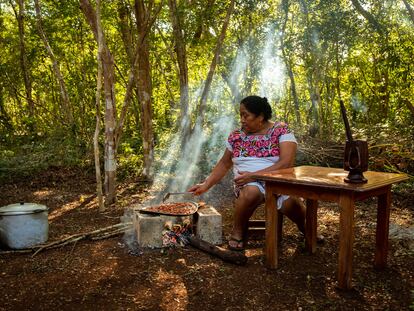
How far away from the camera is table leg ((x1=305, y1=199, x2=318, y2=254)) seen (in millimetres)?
3725

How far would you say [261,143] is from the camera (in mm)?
3818

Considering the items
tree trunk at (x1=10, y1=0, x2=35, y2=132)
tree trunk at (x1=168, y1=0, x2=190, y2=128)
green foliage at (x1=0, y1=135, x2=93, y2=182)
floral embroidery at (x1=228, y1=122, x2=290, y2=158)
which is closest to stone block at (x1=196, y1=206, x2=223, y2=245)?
floral embroidery at (x1=228, y1=122, x2=290, y2=158)

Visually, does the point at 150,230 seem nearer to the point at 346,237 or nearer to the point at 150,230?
the point at 150,230

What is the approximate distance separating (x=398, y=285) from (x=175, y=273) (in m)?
1.79

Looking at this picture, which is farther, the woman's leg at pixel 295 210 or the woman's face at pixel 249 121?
the woman's face at pixel 249 121

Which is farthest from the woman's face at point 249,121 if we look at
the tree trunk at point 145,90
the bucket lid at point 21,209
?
the tree trunk at point 145,90

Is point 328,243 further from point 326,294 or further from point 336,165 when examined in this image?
point 336,165

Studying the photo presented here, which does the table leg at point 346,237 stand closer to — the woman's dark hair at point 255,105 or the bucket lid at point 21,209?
the woman's dark hair at point 255,105

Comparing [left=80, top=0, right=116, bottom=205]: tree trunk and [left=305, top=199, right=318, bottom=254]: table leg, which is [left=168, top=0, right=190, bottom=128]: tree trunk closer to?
[left=80, top=0, right=116, bottom=205]: tree trunk

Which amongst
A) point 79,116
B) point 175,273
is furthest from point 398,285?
point 79,116

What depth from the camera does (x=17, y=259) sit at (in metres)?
3.63

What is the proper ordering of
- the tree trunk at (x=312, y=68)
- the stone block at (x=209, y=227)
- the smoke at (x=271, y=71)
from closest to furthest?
the stone block at (x=209, y=227) < the tree trunk at (x=312, y=68) < the smoke at (x=271, y=71)

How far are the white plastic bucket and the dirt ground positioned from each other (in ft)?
0.55

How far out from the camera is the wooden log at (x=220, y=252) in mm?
3412
